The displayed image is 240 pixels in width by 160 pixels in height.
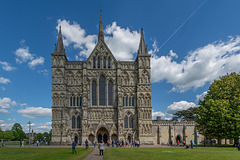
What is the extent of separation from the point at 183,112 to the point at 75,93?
4119 cm

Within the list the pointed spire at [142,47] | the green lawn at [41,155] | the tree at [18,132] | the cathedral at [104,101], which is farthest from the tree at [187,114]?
the tree at [18,132]

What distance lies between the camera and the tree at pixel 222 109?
34812mm

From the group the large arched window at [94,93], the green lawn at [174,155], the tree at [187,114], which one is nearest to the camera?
the green lawn at [174,155]

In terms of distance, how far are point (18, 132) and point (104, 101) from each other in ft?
286

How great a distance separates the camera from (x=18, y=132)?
116 metres

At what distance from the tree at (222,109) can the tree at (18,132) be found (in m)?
101

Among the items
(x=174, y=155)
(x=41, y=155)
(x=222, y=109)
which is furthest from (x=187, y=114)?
(x=41, y=155)

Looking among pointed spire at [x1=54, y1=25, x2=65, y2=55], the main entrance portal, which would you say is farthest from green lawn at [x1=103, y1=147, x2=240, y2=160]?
pointed spire at [x1=54, y1=25, x2=65, y2=55]

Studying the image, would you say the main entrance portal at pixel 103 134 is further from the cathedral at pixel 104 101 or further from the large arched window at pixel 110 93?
the large arched window at pixel 110 93

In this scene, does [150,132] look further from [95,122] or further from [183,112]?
[183,112]

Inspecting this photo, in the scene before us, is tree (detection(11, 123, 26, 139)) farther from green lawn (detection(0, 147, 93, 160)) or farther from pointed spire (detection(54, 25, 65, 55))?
green lawn (detection(0, 147, 93, 160))

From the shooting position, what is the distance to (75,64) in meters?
52.0

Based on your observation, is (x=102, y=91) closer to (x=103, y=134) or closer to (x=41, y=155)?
(x=103, y=134)

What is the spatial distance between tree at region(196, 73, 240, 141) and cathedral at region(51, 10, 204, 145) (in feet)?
45.2
